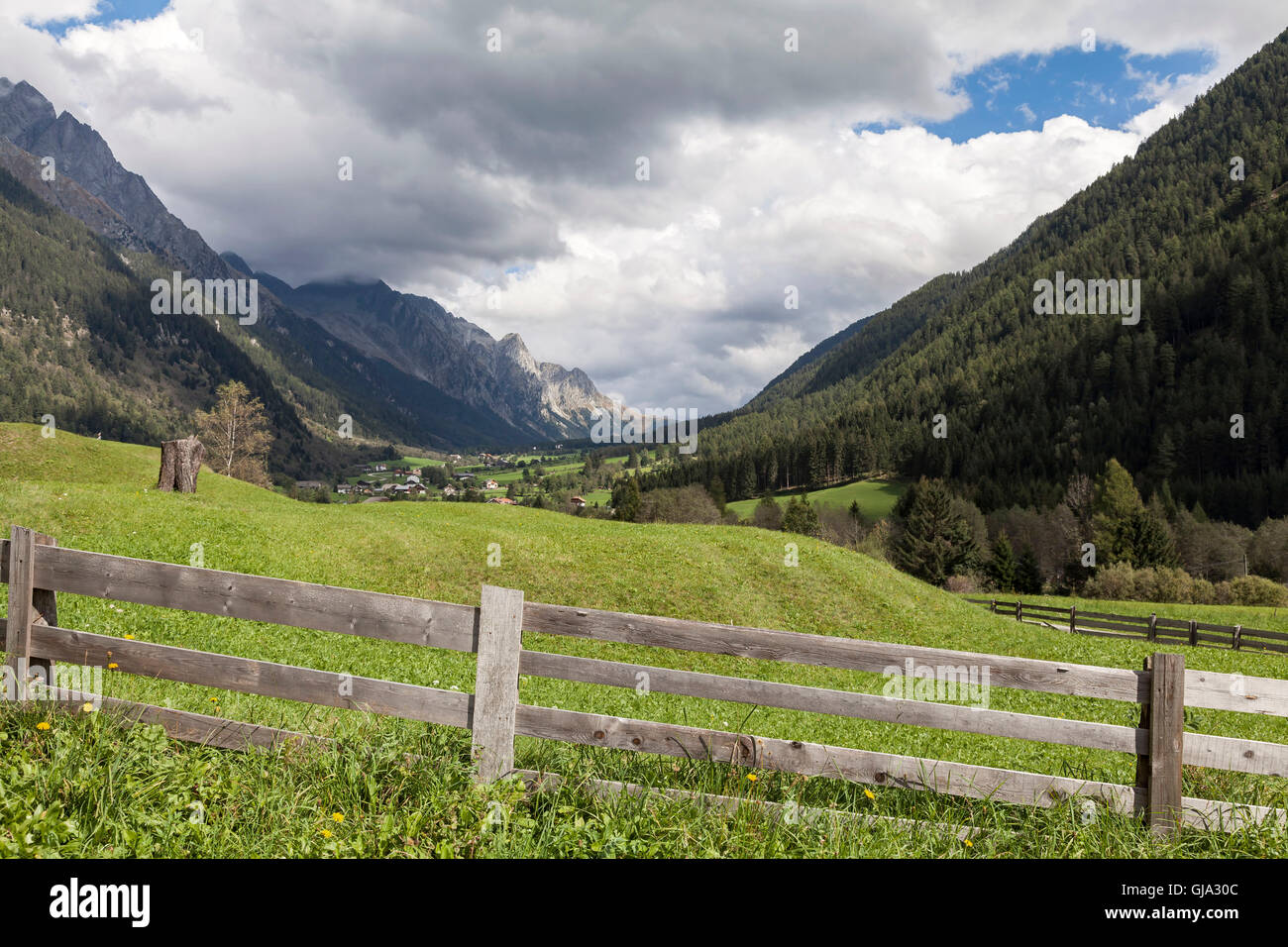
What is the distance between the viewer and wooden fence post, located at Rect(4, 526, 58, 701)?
22.8 ft

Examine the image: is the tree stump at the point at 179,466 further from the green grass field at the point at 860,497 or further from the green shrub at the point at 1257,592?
the green grass field at the point at 860,497

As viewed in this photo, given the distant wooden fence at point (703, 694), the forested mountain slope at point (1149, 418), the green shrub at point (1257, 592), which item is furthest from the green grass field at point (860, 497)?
the distant wooden fence at point (703, 694)

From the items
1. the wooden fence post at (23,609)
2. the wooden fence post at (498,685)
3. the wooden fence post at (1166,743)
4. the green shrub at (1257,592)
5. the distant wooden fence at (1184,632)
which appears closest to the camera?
the wooden fence post at (1166,743)

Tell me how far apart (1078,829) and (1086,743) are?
750 mm

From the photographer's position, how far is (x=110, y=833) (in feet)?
16.0

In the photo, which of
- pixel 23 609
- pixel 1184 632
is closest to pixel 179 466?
pixel 23 609

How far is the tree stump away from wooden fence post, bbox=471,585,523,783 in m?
27.8

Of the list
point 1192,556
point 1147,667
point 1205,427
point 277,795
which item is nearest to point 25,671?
point 277,795

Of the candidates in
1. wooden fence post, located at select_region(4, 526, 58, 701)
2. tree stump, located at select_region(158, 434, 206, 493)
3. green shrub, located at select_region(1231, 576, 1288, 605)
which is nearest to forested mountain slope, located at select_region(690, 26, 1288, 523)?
green shrub, located at select_region(1231, 576, 1288, 605)

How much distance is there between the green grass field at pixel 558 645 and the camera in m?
5.54

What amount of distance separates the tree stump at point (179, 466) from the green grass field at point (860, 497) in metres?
128

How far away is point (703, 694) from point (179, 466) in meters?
29.5

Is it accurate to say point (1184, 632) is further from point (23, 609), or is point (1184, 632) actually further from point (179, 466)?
point (179, 466)

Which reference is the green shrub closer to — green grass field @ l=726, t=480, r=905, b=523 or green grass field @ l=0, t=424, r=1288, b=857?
green grass field @ l=0, t=424, r=1288, b=857
